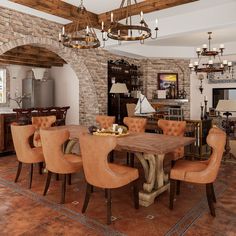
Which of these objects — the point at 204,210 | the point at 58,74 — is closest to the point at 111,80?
the point at 58,74

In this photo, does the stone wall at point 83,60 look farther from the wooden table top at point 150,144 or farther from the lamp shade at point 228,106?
the lamp shade at point 228,106

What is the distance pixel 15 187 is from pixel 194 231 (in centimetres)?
269

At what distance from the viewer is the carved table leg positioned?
3.20m

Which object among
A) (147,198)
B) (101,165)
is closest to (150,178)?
(147,198)

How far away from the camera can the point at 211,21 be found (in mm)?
5141

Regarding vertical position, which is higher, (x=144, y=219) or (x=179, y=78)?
(x=179, y=78)

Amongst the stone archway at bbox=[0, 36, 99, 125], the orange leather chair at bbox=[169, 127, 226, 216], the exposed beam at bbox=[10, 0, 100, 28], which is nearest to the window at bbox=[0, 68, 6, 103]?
the stone archway at bbox=[0, 36, 99, 125]

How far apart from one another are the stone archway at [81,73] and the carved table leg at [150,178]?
3.74 metres

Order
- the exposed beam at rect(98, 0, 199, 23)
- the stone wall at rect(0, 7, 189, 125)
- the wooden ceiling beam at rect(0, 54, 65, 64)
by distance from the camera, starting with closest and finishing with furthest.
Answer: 1. the exposed beam at rect(98, 0, 199, 23)
2. the stone wall at rect(0, 7, 189, 125)
3. the wooden ceiling beam at rect(0, 54, 65, 64)

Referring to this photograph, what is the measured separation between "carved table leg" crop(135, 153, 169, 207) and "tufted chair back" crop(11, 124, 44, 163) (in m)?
1.61

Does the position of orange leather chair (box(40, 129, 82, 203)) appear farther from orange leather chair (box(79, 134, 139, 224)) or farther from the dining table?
the dining table

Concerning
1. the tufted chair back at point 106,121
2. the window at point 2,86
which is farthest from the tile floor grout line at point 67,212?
the window at point 2,86

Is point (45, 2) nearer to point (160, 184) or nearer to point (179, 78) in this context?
point (160, 184)

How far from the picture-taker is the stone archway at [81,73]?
5.65m
